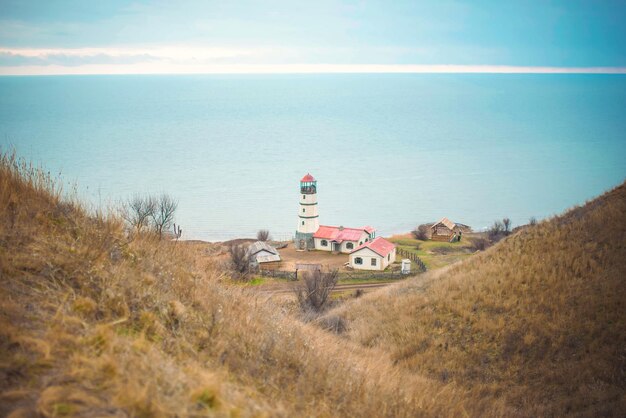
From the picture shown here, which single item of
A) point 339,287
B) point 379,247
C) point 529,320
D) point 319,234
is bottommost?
point 339,287

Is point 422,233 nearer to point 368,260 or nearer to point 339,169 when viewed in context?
point 368,260

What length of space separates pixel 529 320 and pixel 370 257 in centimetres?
2702

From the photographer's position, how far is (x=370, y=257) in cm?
4259

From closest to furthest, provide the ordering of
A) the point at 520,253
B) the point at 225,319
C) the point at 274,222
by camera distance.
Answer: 1. the point at 225,319
2. the point at 520,253
3. the point at 274,222

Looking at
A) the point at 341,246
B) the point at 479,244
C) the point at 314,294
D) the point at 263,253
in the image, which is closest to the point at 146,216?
the point at 314,294

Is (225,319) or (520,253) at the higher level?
(520,253)

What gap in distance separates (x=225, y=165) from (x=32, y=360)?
11033 cm

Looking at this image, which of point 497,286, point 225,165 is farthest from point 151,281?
point 225,165

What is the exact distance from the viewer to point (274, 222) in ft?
218

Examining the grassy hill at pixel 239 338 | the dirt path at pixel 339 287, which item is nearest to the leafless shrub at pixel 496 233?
the dirt path at pixel 339 287

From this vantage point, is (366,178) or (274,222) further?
Result: (366,178)

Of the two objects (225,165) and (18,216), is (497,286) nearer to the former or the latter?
(18,216)

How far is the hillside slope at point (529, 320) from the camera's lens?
12797mm

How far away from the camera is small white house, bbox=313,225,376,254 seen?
4762cm
